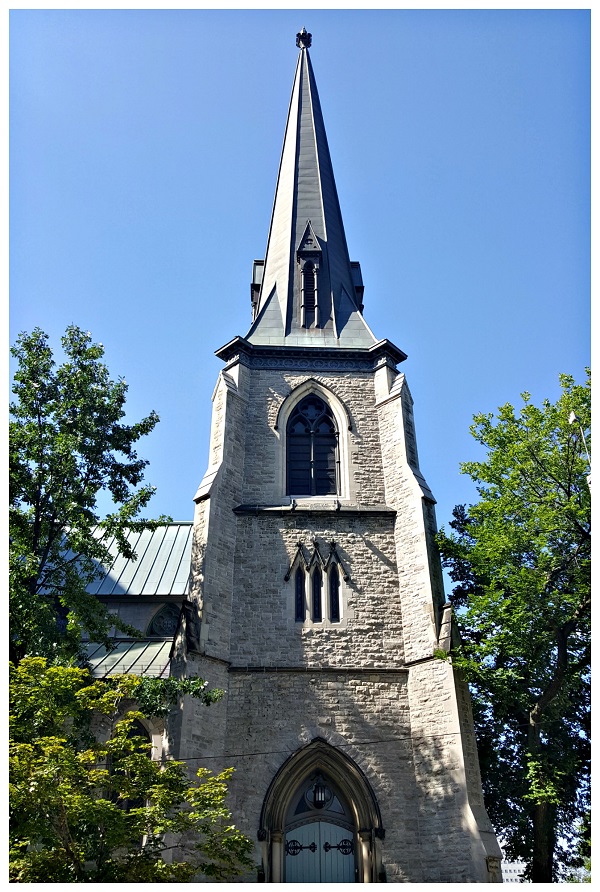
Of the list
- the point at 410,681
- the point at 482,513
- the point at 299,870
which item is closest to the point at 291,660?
the point at 410,681

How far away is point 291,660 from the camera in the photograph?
15992mm

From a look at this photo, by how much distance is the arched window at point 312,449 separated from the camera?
62.2 ft

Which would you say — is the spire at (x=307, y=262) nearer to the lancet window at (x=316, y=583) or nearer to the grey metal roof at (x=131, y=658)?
the lancet window at (x=316, y=583)

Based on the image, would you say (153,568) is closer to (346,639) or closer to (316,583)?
(316,583)

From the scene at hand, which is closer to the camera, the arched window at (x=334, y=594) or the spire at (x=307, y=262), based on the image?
the arched window at (x=334, y=594)

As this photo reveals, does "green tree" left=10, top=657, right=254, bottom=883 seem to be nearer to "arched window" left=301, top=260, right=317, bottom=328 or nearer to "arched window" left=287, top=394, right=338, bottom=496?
"arched window" left=287, top=394, right=338, bottom=496

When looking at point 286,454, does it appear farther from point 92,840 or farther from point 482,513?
point 92,840

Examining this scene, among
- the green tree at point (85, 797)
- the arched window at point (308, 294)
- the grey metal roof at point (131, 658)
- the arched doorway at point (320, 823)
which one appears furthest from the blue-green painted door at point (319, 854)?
the arched window at point (308, 294)

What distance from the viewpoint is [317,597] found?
1698cm

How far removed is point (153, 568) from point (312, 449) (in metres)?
6.09

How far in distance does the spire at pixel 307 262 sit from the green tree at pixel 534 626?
250 inches

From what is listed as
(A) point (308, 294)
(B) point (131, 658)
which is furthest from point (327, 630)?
(A) point (308, 294)

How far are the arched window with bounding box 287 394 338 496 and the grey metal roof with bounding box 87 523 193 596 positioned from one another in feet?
13.3
